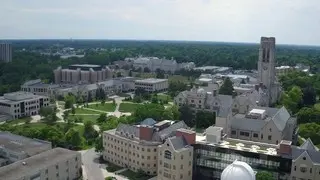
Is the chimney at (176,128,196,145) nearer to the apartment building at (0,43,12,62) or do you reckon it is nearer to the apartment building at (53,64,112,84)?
the apartment building at (53,64,112,84)

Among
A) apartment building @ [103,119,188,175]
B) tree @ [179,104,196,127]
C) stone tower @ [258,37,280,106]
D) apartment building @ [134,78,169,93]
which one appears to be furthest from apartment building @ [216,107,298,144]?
apartment building @ [134,78,169,93]

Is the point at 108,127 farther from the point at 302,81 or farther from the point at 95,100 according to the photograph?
the point at 302,81

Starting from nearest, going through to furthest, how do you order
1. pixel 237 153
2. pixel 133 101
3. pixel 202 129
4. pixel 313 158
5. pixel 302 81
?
1. pixel 313 158
2. pixel 237 153
3. pixel 202 129
4. pixel 133 101
5. pixel 302 81

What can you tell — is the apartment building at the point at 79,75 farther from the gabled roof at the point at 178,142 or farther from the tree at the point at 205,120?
the gabled roof at the point at 178,142

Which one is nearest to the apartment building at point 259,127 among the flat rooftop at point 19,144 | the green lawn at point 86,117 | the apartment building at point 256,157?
the apartment building at point 256,157

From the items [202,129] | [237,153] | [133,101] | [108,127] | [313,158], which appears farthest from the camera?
[133,101]

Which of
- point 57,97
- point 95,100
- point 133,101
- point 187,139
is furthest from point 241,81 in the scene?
point 187,139
